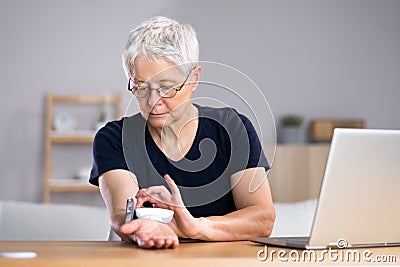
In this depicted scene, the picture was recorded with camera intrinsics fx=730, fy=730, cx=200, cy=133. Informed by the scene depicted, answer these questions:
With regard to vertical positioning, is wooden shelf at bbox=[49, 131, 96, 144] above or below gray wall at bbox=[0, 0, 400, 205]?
below

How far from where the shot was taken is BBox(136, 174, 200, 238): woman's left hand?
151cm

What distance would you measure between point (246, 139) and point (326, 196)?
59cm

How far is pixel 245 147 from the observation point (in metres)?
1.89

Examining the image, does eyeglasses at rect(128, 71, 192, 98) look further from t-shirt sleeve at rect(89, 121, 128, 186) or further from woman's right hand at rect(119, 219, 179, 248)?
woman's right hand at rect(119, 219, 179, 248)

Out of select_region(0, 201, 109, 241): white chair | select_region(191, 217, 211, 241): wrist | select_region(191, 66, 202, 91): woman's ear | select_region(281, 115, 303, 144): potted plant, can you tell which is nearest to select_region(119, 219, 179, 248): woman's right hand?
select_region(191, 217, 211, 241): wrist

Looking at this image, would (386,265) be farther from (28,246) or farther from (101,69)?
(101,69)

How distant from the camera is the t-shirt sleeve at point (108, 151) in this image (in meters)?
1.82

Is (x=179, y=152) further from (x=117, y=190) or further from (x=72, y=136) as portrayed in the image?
(x=72, y=136)

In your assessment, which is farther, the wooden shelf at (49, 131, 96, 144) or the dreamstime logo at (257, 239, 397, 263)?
the wooden shelf at (49, 131, 96, 144)

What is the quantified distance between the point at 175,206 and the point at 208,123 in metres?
0.50

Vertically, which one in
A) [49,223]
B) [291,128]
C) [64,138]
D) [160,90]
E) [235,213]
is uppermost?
[160,90]

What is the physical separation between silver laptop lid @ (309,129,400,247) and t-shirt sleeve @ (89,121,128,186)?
635 mm

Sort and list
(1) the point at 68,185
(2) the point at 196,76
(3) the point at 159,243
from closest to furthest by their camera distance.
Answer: (3) the point at 159,243 < (2) the point at 196,76 < (1) the point at 68,185

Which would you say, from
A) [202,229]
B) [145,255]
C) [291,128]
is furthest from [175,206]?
→ [291,128]
